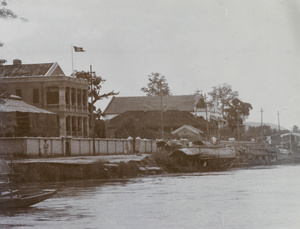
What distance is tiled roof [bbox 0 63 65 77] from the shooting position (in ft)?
186

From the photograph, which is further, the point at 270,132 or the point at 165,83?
the point at 270,132

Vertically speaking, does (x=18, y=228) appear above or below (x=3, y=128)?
below

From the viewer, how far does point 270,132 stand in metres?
107

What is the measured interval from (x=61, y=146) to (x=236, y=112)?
3841cm

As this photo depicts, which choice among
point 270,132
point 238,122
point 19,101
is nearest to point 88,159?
point 19,101

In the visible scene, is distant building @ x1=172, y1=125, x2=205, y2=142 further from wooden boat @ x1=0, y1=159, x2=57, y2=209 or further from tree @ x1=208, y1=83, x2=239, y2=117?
wooden boat @ x1=0, y1=159, x2=57, y2=209

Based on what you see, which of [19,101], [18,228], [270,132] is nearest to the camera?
[18,228]

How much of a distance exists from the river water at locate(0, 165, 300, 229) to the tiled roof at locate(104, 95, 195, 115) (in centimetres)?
6192

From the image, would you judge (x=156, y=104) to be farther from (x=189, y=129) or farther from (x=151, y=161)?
(x=151, y=161)

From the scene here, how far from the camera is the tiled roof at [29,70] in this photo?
56781 millimetres

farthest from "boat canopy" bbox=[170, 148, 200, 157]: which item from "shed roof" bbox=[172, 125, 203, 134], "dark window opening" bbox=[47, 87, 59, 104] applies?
"shed roof" bbox=[172, 125, 203, 134]

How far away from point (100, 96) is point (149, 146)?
10552 mm

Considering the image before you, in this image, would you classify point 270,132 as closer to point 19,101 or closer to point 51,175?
point 19,101

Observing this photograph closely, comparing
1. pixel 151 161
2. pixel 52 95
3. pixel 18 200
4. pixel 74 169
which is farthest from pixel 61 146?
pixel 18 200
